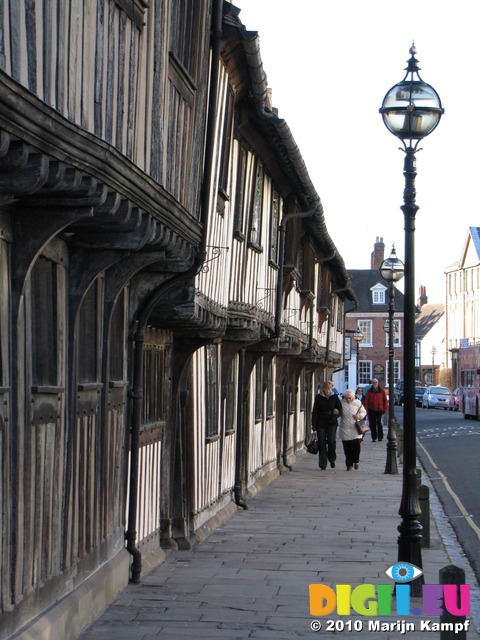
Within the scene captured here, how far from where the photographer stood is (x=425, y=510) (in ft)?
41.0

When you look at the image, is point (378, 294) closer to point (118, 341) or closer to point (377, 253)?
point (377, 253)

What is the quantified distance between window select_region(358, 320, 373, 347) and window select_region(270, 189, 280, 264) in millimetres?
69647

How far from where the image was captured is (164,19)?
8.97m

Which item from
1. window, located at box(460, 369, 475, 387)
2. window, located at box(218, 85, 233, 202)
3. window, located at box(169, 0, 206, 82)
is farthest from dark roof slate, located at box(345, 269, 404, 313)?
window, located at box(169, 0, 206, 82)

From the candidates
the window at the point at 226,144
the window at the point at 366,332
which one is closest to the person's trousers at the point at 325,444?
the window at the point at 226,144

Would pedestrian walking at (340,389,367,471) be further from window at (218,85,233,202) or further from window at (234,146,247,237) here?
window at (218,85,233,202)

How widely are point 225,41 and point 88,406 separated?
4.90 metres

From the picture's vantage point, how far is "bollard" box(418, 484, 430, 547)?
1234 centimetres

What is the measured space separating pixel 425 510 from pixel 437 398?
197ft

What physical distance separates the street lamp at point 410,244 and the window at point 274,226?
819cm

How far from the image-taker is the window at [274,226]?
18.5 metres

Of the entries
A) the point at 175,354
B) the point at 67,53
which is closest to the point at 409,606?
the point at 175,354

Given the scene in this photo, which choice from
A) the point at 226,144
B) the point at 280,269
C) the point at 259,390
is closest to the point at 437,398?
the point at 259,390

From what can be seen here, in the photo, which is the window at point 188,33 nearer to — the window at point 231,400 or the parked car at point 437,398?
the window at point 231,400
